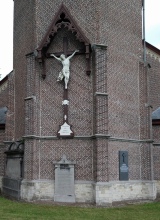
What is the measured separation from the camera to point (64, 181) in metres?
16.0

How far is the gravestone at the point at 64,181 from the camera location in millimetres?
15805

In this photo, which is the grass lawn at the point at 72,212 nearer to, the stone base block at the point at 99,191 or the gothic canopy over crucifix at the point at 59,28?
the stone base block at the point at 99,191

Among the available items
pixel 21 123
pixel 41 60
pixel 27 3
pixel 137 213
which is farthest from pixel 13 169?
pixel 27 3

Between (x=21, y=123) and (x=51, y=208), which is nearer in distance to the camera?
(x=51, y=208)

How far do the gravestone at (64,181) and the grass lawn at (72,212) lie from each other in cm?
95

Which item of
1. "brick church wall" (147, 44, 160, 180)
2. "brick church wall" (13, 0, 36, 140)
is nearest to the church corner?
"brick church wall" (13, 0, 36, 140)

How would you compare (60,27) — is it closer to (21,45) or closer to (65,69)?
(65,69)

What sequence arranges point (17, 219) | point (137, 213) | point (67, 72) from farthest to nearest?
point (67, 72) → point (137, 213) → point (17, 219)

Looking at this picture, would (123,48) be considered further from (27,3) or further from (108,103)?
(27,3)

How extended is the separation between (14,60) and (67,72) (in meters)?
4.70

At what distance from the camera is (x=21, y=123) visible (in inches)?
727

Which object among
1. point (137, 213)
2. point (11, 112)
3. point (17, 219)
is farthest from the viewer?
point (11, 112)

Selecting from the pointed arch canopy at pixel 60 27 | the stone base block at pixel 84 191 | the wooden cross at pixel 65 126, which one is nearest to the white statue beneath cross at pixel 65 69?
the wooden cross at pixel 65 126

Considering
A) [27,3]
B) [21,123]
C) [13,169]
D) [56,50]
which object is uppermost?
[27,3]
